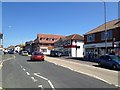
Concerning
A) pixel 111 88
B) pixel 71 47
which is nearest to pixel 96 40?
pixel 71 47

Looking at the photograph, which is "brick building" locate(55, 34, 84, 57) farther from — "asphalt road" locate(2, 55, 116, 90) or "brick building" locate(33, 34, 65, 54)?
"asphalt road" locate(2, 55, 116, 90)

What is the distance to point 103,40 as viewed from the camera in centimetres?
5188

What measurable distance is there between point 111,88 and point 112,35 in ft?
120

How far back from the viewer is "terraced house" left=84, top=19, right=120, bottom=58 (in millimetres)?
46469

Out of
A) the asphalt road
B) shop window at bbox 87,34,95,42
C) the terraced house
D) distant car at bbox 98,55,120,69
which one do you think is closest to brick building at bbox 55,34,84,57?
shop window at bbox 87,34,95,42

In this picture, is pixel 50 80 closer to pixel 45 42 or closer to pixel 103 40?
pixel 103 40

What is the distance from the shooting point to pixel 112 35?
159 ft

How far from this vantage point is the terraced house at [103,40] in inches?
1829

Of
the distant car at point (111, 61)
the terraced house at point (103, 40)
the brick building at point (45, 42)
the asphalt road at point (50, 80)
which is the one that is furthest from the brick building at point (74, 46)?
the asphalt road at point (50, 80)

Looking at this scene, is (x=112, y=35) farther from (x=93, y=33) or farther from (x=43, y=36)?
(x=43, y=36)

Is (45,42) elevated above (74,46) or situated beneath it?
elevated above

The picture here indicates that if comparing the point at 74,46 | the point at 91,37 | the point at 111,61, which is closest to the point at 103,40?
the point at 91,37

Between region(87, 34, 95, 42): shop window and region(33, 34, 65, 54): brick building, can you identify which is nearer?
region(87, 34, 95, 42): shop window

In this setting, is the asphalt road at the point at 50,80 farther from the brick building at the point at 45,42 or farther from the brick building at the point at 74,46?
the brick building at the point at 45,42
